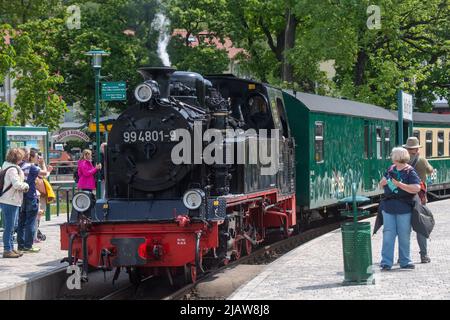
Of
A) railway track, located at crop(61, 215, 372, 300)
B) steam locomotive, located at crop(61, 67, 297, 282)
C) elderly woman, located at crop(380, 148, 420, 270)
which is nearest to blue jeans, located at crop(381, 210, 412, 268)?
elderly woman, located at crop(380, 148, 420, 270)

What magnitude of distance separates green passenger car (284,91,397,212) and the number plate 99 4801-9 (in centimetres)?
593

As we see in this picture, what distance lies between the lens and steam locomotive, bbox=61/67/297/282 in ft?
35.1

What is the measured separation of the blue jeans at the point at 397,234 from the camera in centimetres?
1116

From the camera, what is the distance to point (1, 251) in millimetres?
14094

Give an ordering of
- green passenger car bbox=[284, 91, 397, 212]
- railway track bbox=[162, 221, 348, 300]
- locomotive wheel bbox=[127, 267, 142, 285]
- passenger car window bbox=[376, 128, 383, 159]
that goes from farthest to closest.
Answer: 1. passenger car window bbox=[376, 128, 383, 159]
2. green passenger car bbox=[284, 91, 397, 212]
3. locomotive wheel bbox=[127, 267, 142, 285]
4. railway track bbox=[162, 221, 348, 300]

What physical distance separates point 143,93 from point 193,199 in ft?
5.52

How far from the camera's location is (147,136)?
11.4 m

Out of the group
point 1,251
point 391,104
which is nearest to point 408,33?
point 391,104

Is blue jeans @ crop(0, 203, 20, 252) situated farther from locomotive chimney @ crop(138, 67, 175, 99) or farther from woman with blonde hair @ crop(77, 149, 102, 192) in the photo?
woman with blonde hair @ crop(77, 149, 102, 192)

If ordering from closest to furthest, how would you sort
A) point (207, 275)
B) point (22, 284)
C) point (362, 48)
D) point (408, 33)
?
point (22, 284), point (207, 275), point (362, 48), point (408, 33)

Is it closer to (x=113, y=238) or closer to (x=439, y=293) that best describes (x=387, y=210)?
(x=439, y=293)

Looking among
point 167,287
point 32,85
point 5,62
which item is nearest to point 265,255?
point 167,287

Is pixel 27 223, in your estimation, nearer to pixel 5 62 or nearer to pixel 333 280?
pixel 333 280
